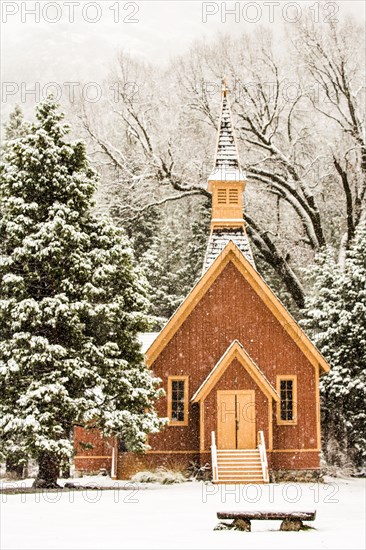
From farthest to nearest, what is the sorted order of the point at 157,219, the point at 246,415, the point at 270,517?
the point at 157,219, the point at 246,415, the point at 270,517

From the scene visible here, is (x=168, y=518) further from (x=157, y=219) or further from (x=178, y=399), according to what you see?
(x=157, y=219)

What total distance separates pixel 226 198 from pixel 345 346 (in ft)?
23.0

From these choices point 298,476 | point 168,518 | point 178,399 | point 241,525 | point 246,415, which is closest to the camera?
point 241,525

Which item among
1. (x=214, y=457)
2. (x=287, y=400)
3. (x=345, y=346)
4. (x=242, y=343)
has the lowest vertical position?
(x=214, y=457)

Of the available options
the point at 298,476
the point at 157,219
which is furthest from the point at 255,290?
the point at 157,219

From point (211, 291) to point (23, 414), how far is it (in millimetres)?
9228

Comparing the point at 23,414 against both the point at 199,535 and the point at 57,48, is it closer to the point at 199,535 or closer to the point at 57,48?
the point at 199,535

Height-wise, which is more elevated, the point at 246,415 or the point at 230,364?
the point at 230,364

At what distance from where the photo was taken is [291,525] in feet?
47.1

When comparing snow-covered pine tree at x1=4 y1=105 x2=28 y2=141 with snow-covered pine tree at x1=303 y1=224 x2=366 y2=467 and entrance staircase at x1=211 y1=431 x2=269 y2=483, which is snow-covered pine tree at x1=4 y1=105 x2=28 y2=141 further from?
entrance staircase at x1=211 y1=431 x2=269 y2=483

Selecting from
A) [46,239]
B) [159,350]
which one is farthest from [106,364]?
[159,350]

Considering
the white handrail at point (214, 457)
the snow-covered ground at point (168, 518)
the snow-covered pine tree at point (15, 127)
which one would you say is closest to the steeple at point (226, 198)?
the white handrail at point (214, 457)

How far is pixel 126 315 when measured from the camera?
76.6ft

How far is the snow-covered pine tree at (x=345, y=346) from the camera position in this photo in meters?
30.6
